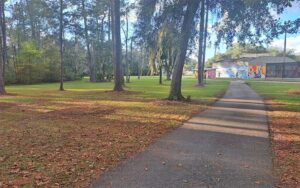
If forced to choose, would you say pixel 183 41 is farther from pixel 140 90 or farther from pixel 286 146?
pixel 140 90

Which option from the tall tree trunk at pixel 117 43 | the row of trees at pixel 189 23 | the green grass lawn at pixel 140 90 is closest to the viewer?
the row of trees at pixel 189 23

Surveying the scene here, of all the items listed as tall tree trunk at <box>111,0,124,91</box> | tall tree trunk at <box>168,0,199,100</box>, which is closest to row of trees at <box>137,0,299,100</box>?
tall tree trunk at <box>168,0,199,100</box>

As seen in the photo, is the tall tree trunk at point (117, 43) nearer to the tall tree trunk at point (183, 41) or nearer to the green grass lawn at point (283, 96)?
the tall tree trunk at point (183, 41)

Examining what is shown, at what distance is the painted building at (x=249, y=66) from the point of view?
79.9 meters

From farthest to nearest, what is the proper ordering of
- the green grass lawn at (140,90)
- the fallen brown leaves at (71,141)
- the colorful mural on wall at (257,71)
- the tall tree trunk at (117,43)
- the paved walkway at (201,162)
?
the colorful mural on wall at (257,71), the tall tree trunk at (117,43), the green grass lawn at (140,90), the fallen brown leaves at (71,141), the paved walkway at (201,162)

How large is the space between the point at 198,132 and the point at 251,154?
242cm

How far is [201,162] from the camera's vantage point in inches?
235

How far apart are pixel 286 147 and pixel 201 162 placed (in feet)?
8.50

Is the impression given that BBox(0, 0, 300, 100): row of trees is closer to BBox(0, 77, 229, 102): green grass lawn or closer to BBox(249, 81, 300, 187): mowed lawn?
BBox(0, 77, 229, 102): green grass lawn

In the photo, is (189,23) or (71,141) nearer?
(71,141)

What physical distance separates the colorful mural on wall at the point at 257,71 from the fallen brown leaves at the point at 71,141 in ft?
230

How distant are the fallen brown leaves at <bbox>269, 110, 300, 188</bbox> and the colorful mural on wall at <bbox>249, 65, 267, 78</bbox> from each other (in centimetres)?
6968

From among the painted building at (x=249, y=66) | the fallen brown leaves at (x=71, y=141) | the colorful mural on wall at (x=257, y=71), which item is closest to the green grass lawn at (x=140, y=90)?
the fallen brown leaves at (x=71, y=141)

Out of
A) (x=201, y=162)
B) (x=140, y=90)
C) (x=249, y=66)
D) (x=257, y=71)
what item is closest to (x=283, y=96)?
(x=140, y=90)
